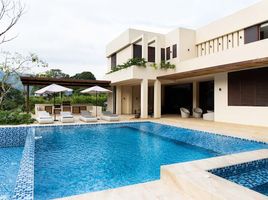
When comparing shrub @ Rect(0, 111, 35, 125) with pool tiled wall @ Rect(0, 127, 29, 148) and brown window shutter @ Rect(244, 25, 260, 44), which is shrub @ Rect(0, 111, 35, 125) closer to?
pool tiled wall @ Rect(0, 127, 29, 148)

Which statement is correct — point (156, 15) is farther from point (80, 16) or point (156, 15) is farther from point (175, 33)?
point (80, 16)

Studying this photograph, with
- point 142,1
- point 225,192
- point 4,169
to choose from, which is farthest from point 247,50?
point 4,169

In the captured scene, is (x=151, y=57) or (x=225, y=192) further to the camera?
(x=151, y=57)

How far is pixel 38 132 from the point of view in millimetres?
12062

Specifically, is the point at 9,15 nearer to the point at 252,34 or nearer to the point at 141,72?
the point at 141,72

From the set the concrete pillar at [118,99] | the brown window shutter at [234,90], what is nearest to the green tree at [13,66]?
the concrete pillar at [118,99]

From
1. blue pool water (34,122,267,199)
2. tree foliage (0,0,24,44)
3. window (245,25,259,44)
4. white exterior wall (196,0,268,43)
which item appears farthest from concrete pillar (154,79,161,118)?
tree foliage (0,0,24,44)

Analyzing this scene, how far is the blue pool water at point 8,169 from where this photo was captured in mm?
5078

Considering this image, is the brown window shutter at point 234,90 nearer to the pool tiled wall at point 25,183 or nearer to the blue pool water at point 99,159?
the blue pool water at point 99,159

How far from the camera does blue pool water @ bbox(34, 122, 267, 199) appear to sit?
536 centimetres

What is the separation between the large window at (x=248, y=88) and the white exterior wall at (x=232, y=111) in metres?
0.31

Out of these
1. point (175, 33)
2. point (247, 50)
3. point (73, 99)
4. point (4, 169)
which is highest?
point (175, 33)

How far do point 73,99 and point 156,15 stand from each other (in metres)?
15.3

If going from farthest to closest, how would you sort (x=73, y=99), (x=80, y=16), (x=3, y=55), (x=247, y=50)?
(x=73, y=99), (x=3, y=55), (x=80, y=16), (x=247, y=50)
